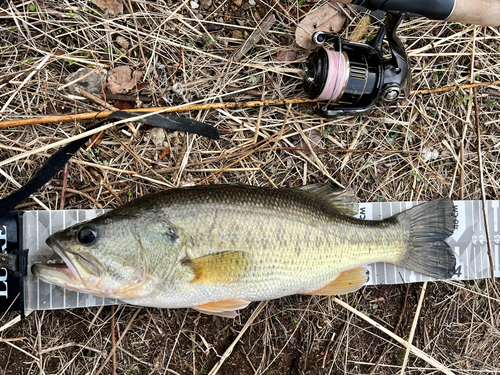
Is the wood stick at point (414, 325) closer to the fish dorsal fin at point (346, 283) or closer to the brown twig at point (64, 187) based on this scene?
the fish dorsal fin at point (346, 283)

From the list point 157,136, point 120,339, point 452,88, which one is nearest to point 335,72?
point 452,88

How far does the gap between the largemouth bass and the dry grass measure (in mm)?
577

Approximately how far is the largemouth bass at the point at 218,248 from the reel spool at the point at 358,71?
847mm

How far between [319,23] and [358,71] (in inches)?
27.2

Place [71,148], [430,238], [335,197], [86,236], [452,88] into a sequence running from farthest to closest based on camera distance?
1. [452,88]
2. [430,238]
3. [335,197]
4. [71,148]
5. [86,236]

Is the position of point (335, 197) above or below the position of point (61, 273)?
above

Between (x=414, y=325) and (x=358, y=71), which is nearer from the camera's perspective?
(x=358, y=71)

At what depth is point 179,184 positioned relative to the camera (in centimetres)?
320

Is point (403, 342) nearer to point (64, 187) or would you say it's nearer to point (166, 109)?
point (166, 109)

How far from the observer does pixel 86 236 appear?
2352mm

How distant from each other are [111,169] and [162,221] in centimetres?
93

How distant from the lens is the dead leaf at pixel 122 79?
3.15 metres

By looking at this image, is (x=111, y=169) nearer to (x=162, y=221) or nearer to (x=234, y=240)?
(x=162, y=221)

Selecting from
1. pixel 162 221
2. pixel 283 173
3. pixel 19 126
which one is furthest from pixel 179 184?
pixel 19 126
